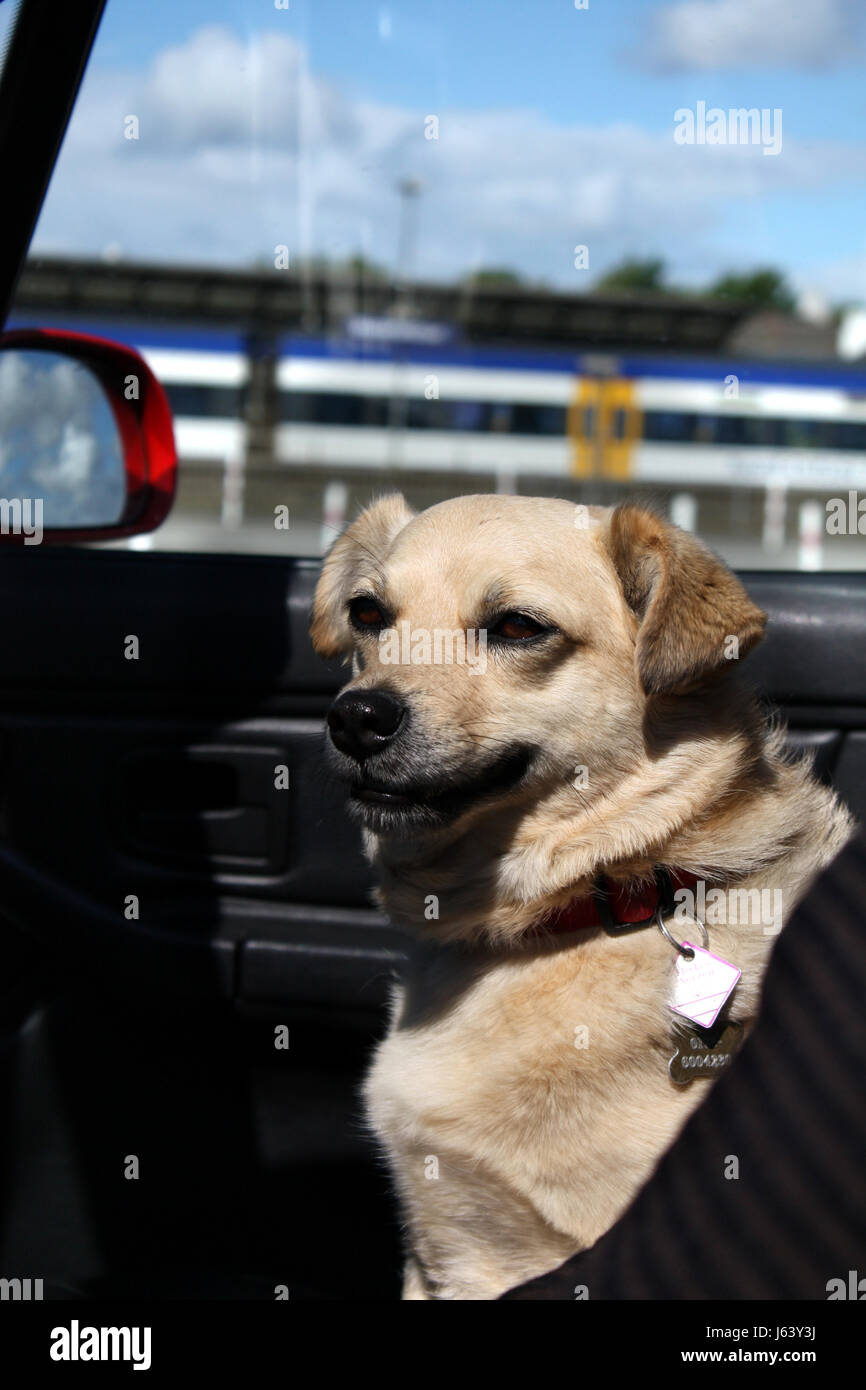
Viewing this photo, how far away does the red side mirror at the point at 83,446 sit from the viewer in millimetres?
3098

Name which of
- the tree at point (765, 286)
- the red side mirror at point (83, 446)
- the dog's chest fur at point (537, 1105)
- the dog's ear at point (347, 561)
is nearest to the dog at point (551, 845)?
the dog's chest fur at point (537, 1105)

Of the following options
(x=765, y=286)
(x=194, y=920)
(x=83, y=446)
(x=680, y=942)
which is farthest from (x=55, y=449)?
(x=765, y=286)

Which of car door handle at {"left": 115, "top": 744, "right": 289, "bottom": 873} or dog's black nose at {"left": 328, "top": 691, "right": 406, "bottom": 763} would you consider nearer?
dog's black nose at {"left": 328, "top": 691, "right": 406, "bottom": 763}

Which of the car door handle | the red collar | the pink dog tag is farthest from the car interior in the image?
the pink dog tag

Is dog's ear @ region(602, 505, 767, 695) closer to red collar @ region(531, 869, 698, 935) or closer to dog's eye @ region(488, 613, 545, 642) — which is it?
dog's eye @ region(488, 613, 545, 642)

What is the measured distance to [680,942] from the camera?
2184 millimetres

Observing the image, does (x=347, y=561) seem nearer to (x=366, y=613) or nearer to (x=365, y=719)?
(x=366, y=613)

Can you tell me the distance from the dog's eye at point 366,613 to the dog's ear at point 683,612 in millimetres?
575

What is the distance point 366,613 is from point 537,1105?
1.11 metres

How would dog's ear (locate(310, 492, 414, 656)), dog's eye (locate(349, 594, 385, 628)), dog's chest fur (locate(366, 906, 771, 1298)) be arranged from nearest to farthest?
dog's chest fur (locate(366, 906, 771, 1298)) → dog's eye (locate(349, 594, 385, 628)) → dog's ear (locate(310, 492, 414, 656))

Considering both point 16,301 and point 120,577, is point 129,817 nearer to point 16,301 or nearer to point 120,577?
point 120,577

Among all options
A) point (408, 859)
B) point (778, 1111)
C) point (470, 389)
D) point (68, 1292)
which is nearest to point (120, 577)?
point (408, 859)

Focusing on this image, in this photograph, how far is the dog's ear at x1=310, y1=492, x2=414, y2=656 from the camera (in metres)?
2.82

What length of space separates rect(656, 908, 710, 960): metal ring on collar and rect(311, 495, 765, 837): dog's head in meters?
0.30
